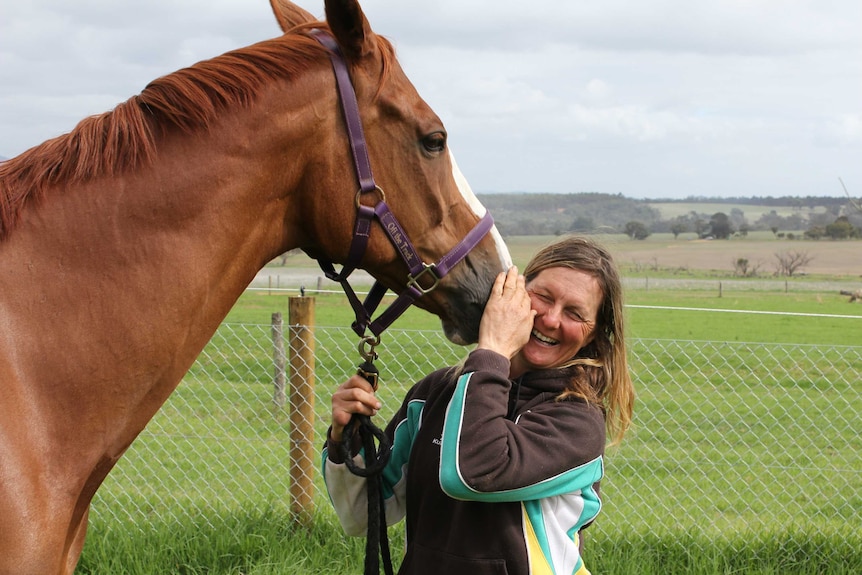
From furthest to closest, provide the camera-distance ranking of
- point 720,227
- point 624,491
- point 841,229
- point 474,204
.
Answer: point 720,227, point 841,229, point 624,491, point 474,204

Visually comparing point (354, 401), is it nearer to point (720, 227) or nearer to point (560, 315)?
point (560, 315)

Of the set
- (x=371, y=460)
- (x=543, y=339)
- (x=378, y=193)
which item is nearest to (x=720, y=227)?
(x=543, y=339)

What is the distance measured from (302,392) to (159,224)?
10.0 ft

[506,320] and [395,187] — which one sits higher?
[395,187]

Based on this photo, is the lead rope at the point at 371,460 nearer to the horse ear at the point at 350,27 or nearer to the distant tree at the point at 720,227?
the horse ear at the point at 350,27

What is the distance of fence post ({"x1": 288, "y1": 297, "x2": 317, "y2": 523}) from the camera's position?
15.2 feet

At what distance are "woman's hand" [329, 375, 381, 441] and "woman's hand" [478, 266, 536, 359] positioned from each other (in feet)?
1.26

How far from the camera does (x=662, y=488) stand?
618cm

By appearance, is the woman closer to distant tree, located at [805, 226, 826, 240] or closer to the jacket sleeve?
the jacket sleeve

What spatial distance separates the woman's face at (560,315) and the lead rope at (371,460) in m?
0.46

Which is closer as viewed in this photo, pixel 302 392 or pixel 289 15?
pixel 289 15

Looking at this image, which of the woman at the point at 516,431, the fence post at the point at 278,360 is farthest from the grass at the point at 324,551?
the fence post at the point at 278,360

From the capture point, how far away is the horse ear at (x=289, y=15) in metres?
2.23

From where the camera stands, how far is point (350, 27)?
6.25ft
